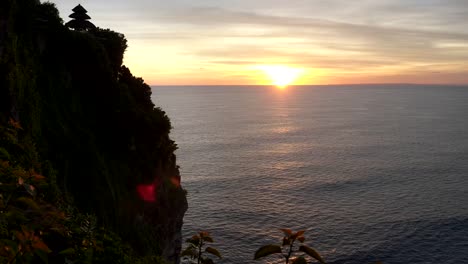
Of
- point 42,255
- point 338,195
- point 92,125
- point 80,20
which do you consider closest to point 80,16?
point 80,20

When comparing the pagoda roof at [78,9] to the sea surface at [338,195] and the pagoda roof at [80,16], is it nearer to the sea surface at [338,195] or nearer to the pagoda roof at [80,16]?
the pagoda roof at [80,16]

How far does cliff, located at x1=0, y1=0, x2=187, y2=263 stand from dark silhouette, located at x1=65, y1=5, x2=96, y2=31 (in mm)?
1400

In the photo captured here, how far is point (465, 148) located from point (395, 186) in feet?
188

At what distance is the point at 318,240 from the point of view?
66375 millimetres

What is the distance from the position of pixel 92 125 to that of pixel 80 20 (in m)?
15.6

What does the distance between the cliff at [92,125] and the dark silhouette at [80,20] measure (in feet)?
4.59

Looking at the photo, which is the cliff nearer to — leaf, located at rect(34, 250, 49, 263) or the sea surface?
leaf, located at rect(34, 250, 49, 263)

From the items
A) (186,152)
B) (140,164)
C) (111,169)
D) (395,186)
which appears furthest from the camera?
(186,152)

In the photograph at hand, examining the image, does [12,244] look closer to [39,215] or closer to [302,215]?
[39,215]

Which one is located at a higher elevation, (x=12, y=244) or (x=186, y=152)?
(x=12, y=244)

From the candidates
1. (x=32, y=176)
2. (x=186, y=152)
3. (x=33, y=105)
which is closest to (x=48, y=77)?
(x=33, y=105)

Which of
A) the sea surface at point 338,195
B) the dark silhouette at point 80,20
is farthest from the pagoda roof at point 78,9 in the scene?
the sea surface at point 338,195

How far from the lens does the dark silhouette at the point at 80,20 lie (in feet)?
154

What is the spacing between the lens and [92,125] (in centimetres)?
3944
